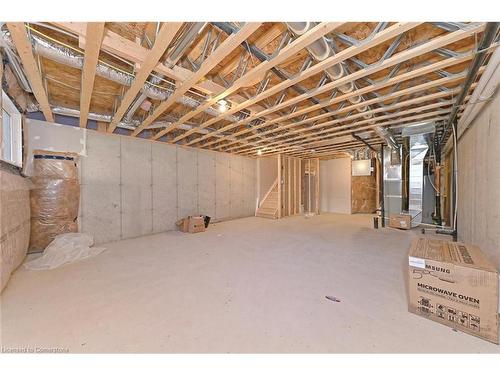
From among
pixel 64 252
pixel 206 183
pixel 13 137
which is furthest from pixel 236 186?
pixel 13 137

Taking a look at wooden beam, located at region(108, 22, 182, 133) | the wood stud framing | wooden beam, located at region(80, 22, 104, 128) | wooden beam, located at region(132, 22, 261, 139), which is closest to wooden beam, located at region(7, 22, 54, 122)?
the wood stud framing

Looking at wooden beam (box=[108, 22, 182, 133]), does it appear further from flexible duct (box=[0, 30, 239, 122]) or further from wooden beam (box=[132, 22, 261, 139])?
wooden beam (box=[132, 22, 261, 139])

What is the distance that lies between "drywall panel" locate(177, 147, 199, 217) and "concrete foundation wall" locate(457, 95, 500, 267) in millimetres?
5408

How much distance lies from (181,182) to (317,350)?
187 inches

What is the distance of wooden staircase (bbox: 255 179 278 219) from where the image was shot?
22.7 feet

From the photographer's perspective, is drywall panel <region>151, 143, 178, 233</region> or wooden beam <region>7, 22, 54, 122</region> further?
drywall panel <region>151, 143, 178, 233</region>

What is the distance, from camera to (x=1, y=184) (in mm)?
2049

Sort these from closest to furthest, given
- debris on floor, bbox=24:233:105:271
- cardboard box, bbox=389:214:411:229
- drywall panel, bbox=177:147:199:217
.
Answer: debris on floor, bbox=24:233:105:271, cardboard box, bbox=389:214:411:229, drywall panel, bbox=177:147:199:217

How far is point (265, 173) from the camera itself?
7.73 metres

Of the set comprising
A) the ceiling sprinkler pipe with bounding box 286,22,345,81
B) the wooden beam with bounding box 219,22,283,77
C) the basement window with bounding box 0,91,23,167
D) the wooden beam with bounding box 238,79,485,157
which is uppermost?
the wooden beam with bounding box 219,22,283,77

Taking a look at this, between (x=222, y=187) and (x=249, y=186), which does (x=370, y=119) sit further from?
(x=249, y=186)

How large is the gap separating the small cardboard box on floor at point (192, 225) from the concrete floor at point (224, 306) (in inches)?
58.1

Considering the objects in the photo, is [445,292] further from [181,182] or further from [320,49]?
[181,182]

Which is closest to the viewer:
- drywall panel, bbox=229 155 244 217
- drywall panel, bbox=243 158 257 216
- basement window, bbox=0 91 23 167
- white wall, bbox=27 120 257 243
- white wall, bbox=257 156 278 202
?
basement window, bbox=0 91 23 167
